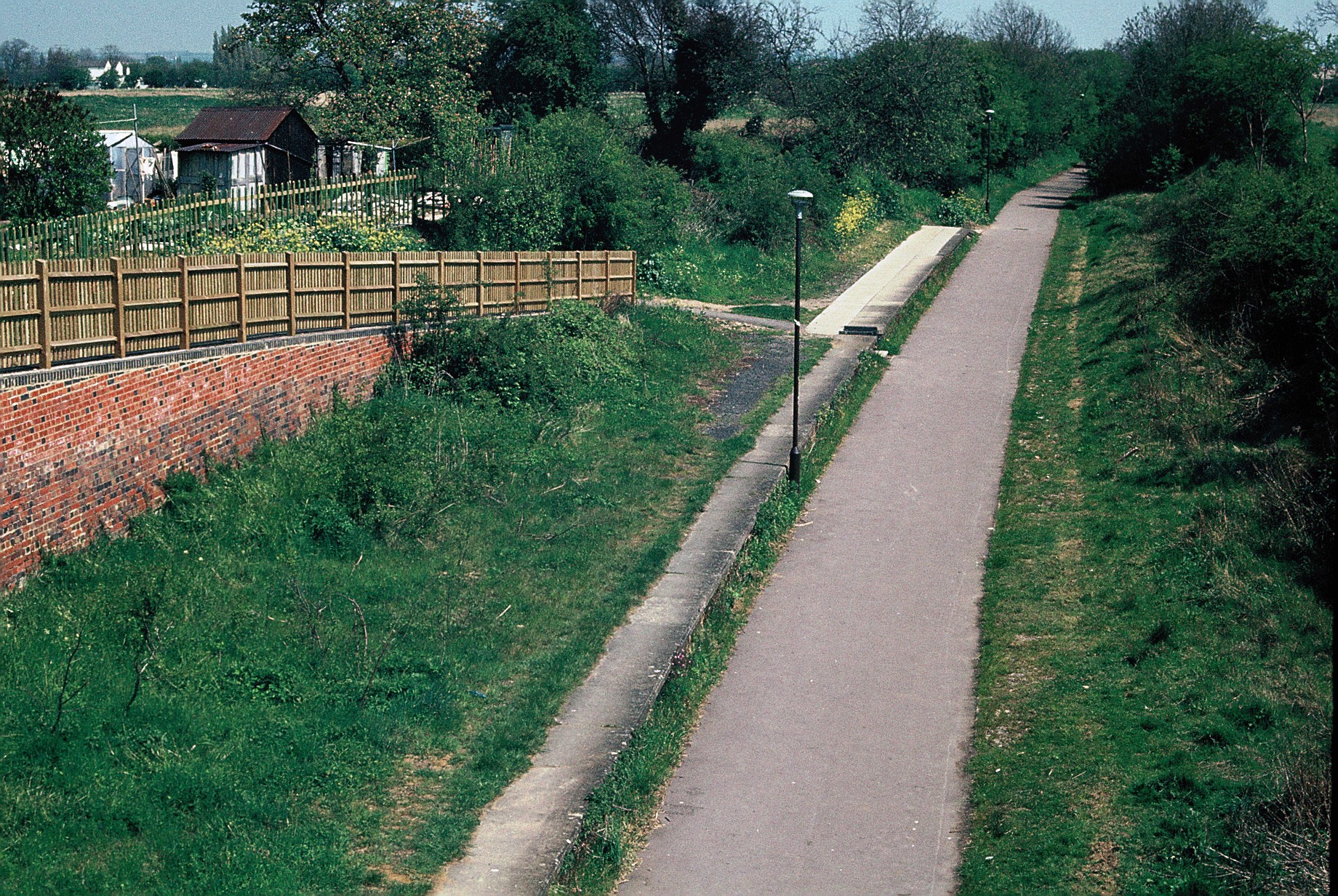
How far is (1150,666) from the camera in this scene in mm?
11656

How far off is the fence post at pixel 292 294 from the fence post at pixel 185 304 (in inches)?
89.1

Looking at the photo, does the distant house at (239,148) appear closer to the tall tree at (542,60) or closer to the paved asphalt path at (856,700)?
the tall tree at (542,60)

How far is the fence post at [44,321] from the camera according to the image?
13.1 metres

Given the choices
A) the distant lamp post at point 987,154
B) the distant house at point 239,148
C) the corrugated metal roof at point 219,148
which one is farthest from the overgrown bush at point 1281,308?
the corrugated metal roof at point 219,148

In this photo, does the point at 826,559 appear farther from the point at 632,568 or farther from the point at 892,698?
the point at 892,698

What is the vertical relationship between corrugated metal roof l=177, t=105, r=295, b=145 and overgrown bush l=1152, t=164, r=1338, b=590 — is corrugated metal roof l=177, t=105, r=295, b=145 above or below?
above

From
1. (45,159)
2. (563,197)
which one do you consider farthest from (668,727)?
(45,159)

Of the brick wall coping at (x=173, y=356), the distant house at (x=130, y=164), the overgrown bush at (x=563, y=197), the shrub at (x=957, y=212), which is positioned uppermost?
the distant house at (x=130, y=164)

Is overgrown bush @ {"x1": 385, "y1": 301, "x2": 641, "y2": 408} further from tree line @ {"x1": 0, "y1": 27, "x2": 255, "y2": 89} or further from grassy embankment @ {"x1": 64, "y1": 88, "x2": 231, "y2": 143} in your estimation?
tree line @ {"x1": 0, "y1": 27, "x2": 255, "y2": 89}

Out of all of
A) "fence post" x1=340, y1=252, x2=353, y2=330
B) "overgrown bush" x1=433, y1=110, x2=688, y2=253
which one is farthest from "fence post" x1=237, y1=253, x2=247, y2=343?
"overgrown bush" x1=433, y1=110, x2=688, y2=253

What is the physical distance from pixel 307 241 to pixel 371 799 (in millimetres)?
14960

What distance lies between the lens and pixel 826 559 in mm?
15562

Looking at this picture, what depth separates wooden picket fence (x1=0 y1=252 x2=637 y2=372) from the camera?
43.2ft

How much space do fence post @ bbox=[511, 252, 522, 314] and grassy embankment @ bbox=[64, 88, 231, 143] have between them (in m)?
56.6
